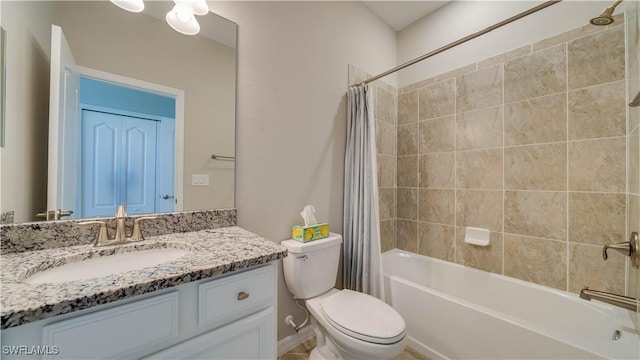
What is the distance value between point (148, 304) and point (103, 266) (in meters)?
0.38

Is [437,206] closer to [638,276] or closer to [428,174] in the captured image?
[428,174]

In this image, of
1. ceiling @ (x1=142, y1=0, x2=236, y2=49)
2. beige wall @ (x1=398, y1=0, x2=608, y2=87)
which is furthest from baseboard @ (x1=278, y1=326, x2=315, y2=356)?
beige wall @ (x1=398, y1=0, x2=608, y2=87)

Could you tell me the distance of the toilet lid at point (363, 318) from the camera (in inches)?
44.3

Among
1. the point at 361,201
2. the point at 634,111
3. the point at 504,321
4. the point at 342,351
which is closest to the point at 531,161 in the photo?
the point at 634,111

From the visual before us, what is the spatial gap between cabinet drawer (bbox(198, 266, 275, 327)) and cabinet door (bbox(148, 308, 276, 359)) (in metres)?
0.03

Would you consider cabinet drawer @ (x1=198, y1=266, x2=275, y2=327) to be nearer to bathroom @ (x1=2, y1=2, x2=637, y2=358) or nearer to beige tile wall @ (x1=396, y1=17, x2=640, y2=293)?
bathroom @ (x1=2, y1=2, x2=637, y2=358)

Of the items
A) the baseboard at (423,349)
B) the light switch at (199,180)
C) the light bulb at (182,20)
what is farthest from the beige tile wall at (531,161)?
the light bulb at (182,20)

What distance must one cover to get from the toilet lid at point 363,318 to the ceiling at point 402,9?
2.37 m

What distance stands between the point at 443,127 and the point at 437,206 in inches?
26.8

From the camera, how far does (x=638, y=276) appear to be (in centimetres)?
92

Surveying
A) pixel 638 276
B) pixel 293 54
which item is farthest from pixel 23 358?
pixel 638 276

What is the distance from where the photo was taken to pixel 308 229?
149 centimetres

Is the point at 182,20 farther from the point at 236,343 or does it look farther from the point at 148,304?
the point at 236,343

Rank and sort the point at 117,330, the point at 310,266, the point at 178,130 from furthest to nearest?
1. the point at 310,266
2. the point at 178,130
3. the point at 117,330
